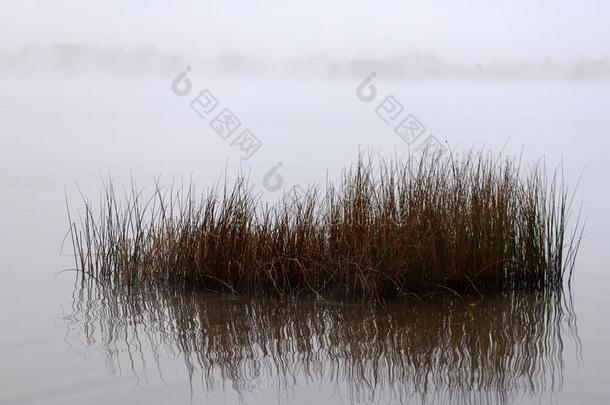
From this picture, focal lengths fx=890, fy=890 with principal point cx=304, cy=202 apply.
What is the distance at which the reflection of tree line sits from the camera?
356 cm

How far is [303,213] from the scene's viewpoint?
4.76m

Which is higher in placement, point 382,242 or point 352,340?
point 382,242

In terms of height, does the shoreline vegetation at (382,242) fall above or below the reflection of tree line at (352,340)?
above

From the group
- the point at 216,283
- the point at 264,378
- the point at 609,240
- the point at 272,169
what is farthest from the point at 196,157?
the point at 264,378

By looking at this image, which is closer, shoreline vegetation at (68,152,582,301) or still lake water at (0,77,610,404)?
still lake water at (0,77,610,404)

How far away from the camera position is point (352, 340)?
405 centimetres

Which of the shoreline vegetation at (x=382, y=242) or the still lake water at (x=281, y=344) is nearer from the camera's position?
the still lake water at (x=281, y=344)

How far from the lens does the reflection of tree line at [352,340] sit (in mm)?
3561

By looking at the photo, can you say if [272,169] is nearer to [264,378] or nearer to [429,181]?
[429,181]

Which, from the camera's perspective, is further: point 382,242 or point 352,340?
point 382,242

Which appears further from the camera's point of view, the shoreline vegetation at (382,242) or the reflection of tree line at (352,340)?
the shoreline vegetation at (382,242)

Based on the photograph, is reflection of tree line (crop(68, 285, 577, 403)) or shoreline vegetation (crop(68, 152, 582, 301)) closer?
reflection of tree line (crop(68, 285, 577, 403))

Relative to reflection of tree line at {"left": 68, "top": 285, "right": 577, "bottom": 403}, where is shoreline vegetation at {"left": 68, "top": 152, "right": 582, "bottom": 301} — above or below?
above

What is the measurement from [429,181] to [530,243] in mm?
642
